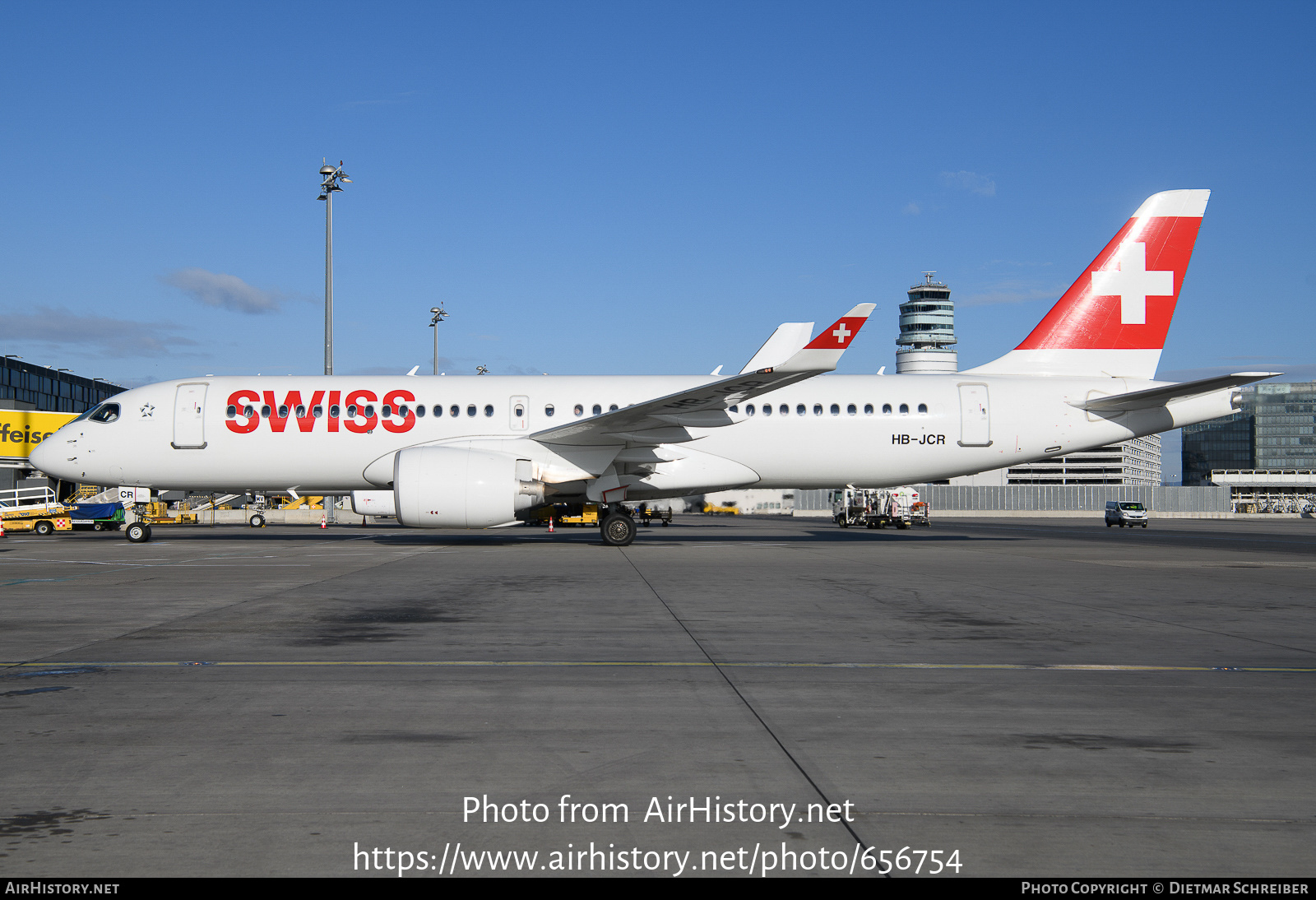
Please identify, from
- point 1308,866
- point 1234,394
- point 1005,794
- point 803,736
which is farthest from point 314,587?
point 1234,394

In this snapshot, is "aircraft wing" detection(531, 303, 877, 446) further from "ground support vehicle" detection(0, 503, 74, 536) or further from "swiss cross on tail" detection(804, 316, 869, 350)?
"ground support vehicle" detection(0, 503, 74, 536)

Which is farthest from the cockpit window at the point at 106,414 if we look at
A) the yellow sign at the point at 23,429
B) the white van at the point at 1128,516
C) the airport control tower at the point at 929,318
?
the airport control tower at the point at 929,318

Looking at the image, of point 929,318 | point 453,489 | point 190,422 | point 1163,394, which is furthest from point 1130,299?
point 929,318

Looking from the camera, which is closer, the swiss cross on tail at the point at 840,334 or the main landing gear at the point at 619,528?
the swiss cross on tail at the point at 840,334

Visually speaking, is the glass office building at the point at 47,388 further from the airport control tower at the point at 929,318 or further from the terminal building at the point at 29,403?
the airport control tower at the point at 929,318

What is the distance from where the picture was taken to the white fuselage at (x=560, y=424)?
20969mm

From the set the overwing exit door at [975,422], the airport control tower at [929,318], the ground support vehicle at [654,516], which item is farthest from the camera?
the airport control tower at [929,318]

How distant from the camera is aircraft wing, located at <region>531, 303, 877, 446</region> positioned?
16.7m

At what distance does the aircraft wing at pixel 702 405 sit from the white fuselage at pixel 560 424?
1.32 metres

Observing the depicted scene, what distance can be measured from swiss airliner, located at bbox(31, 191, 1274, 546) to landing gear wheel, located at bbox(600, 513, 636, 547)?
37 millimetres

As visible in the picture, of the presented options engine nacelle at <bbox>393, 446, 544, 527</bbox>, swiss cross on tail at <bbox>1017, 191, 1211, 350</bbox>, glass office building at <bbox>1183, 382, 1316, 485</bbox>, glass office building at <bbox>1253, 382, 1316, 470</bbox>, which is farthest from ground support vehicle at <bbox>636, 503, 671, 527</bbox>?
glass office building at <bbox>1253, 382, 1316, 470</bbox>

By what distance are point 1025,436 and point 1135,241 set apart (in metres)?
5.33

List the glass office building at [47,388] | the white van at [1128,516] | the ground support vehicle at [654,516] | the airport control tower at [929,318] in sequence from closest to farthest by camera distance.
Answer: the ground support vehicle at [654,516], the white van at [1128,516], the glass office building at [47,388], the airport control tower at [929,318]

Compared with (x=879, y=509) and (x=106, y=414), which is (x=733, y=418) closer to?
(x=106, y=414)
